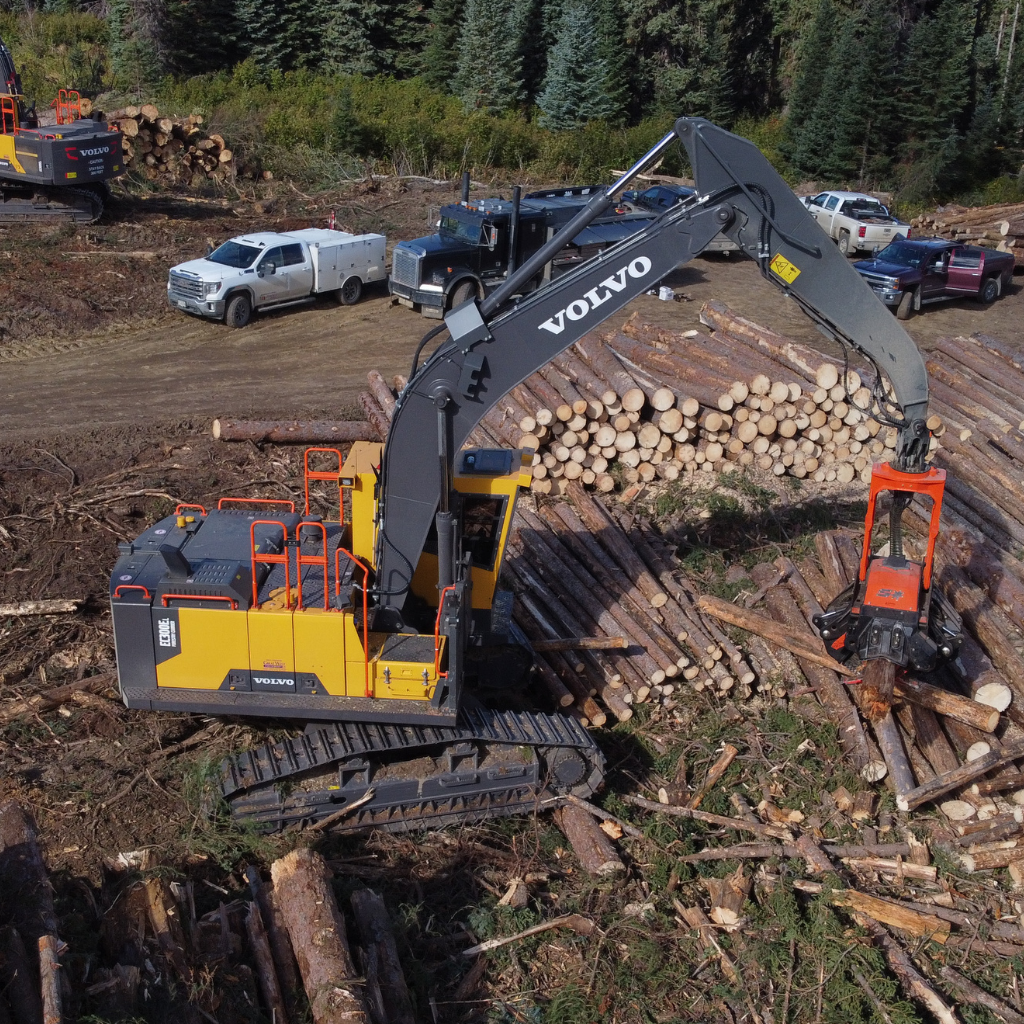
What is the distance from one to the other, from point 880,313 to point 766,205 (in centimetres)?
134

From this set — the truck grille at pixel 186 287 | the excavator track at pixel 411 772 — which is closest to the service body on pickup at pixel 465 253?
the truck grille at pixel 186 287

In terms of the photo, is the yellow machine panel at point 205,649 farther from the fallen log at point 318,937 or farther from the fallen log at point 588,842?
the fallen log at point 588,842

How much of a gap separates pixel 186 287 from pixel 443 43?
92.0 ft

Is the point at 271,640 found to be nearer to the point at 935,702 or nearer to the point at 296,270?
the point at 935,702

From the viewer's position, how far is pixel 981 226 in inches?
1241

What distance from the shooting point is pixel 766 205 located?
29.5 feet

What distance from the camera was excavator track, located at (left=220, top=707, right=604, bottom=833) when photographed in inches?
341

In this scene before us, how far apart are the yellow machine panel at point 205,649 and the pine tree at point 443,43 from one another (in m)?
40.2

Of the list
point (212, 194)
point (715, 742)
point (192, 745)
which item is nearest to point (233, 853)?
point (192, 745)

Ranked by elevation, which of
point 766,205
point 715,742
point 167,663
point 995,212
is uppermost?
point 766,205

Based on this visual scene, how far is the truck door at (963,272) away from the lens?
25.1 m

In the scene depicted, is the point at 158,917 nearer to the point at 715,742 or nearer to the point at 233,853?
the point at 233,853

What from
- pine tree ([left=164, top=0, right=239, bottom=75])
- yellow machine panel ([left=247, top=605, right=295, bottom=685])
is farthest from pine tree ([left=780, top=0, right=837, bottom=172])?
yellow machine panel ([left=247, top=605, right=295, bottom=685])

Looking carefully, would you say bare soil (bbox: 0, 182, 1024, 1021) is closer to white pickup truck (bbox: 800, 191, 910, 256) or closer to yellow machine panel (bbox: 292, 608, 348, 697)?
yellow machine panel (bbox: 292, 608, 348, 697)
